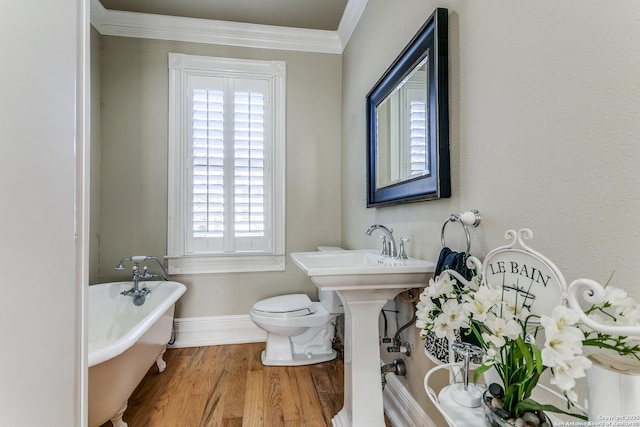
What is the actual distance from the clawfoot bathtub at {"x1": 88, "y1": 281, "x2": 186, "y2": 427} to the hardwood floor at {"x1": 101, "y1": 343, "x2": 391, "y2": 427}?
0.19 meters

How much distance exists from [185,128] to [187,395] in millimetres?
2081

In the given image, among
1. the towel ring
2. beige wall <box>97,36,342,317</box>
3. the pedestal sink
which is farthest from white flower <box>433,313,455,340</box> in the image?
beige wall <box>97,36,342,317</box>

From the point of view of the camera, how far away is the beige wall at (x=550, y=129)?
0.66 meters

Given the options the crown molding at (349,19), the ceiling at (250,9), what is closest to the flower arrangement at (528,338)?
the crown molding at (349,19)

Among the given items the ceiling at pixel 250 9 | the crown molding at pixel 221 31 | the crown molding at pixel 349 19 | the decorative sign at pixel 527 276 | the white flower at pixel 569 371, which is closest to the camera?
the white flower at pixel 569 371

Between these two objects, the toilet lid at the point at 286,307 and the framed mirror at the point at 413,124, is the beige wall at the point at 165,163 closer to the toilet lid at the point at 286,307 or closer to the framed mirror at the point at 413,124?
the toilet lid at the point at 286,307

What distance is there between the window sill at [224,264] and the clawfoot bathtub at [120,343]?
276 millimetres

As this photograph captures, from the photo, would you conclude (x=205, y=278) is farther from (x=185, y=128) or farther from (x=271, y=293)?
(x=185, y=128)

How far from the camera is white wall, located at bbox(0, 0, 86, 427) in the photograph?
1.90 ft

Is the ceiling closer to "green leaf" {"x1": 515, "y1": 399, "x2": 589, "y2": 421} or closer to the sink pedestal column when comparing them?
the sink pedestal column

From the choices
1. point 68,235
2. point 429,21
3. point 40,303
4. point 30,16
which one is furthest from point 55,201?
point 429,21

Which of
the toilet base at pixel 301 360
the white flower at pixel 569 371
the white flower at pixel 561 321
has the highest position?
the white flower at pixel 561 321

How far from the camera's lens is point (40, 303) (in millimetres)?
651

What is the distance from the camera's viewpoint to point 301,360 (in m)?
2.37
